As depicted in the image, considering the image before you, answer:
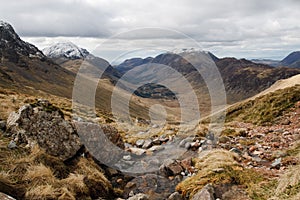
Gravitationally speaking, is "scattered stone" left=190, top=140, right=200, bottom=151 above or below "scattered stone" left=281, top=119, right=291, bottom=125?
below

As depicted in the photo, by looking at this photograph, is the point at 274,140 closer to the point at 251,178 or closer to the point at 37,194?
the point at 251,178

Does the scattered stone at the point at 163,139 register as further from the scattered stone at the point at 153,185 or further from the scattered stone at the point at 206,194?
the scattered stone at the point at 206,194

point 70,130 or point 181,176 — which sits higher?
point 70,130

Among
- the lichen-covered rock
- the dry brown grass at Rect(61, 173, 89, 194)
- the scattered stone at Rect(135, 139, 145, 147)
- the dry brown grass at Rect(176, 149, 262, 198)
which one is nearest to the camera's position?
the dry brown grass at Rect(61, 173, 89, 194)

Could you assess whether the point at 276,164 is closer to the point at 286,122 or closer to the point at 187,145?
the point at 187,145

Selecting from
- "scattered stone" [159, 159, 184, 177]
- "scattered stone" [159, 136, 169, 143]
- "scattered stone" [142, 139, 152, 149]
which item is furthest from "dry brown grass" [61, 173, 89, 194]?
"scattered stone" [159, 136, 169, 143]

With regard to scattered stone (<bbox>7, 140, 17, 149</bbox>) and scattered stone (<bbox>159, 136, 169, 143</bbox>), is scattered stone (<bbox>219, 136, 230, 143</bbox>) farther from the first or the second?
scattered stone (<bbox>7, 140, 17, 149</bbox>)

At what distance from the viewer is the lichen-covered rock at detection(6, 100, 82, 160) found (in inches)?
579

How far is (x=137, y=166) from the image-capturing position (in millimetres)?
17906

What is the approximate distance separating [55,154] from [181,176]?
268 inches

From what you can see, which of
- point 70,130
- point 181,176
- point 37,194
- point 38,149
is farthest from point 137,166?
point 37,194

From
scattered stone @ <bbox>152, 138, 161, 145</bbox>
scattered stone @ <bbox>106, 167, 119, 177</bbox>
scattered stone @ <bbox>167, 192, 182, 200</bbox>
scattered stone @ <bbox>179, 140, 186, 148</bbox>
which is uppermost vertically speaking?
scattered stone @ <bbox>167, 192, 182, 200</bbox>

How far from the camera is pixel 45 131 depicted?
15.3m

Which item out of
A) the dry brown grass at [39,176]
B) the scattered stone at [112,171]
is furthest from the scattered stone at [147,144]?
the dry brown grass at [39,176]
